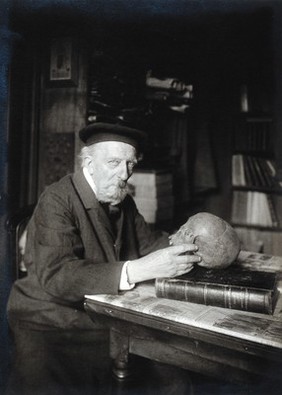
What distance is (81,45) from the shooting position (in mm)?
3240

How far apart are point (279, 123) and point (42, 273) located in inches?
127

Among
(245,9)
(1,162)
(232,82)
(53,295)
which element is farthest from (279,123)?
(53,295)

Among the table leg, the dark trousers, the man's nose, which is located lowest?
the dark trousers

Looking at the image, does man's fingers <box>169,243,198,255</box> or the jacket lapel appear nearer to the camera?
man's fingers <box>169,243,198,255</box>

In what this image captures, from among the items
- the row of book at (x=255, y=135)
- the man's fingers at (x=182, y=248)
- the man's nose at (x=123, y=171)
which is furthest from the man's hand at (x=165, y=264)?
the row of book at (x=255, y=135)

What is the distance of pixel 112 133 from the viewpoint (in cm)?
195

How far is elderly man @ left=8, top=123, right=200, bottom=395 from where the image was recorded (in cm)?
161

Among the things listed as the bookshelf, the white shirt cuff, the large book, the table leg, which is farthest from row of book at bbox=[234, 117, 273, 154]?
the table leg

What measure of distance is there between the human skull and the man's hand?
0.04 m

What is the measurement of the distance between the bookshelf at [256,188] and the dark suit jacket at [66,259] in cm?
271

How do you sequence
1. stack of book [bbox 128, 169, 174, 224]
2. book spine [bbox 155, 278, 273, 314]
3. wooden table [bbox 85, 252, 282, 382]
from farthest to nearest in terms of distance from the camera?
stack of book [bbox 128, 169, 174, 224] < book spine [bbox 155, 278, 273, 314] < wooden table [bbox 85, 252, 282, 382]

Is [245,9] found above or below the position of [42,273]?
above

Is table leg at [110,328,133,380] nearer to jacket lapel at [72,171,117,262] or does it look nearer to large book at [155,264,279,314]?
large book at [155,264,279,314]

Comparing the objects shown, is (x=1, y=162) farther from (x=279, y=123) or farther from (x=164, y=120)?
(x=279, y=123)
